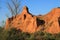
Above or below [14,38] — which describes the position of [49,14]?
above

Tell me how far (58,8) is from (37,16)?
18.1 feet

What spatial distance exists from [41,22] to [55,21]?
416 centimetres

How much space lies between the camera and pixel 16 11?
3375 cm

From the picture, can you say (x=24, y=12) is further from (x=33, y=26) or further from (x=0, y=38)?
(x=0, y=38)

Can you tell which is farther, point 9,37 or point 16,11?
point 16,11

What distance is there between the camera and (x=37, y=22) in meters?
50.4

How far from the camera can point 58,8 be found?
4862 centimetres

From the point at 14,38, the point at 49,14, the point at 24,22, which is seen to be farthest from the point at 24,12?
the point at 14,38

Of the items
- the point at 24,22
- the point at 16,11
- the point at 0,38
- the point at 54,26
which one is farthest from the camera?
the point at 24,22

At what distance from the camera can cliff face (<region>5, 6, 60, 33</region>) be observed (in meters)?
45.5

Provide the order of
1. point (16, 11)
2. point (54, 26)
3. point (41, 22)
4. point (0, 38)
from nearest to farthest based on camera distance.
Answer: point (0, 38) < point (16, 11) < point (54, 26) < point (41, 22)

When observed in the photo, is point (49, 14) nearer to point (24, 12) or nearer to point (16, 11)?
point (24, 12)

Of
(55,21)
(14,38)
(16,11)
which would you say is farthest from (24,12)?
(14,38)

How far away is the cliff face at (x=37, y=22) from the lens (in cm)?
4551
